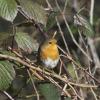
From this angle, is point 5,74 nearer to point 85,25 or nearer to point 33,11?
point 33,11

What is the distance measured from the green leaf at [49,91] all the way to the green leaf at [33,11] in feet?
0.88

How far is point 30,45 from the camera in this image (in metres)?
1.61

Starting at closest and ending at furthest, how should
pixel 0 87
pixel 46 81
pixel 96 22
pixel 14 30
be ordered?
pixel 0 87
pixel 46 81
pixel 14 30
pixel 96 22

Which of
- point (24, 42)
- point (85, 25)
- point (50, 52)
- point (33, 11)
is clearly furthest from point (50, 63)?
point (33, 11)

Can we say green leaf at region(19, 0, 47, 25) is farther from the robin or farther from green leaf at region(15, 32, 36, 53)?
the robin

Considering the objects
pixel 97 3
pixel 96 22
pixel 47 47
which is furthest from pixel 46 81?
pixel 97 3

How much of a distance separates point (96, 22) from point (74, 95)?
2104 millimetres

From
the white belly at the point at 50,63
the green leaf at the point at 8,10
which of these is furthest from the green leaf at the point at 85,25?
the green leaf at the point at 8,10

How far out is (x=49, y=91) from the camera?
144cm

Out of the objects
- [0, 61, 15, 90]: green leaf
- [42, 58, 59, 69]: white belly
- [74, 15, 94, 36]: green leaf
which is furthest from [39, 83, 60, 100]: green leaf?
[42, 58, 59, 69]: white belly

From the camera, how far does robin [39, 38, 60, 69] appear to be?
207cm

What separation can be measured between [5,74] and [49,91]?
0.57 feet

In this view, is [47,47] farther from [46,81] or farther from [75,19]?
[46,81]

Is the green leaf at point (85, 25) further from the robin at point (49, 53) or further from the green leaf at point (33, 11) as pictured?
the robin at point (49, 53)
